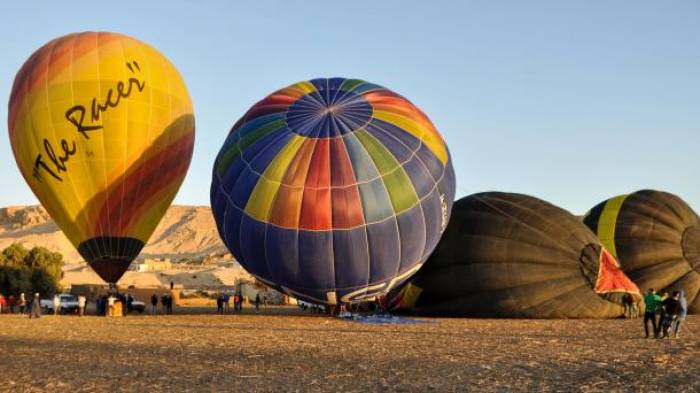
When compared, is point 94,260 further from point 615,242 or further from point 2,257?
point 2,257

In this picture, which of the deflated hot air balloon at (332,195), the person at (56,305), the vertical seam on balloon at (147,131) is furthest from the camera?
the person at (56,305)

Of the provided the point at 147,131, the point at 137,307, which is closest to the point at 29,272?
the point at 137,307

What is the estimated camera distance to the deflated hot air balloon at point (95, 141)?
25859 millimetres

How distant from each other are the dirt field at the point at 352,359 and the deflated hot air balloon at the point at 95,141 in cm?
744

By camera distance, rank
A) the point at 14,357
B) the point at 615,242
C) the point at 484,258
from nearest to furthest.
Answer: the point at 14,357 < the point at 484,258 < the point at 615,242

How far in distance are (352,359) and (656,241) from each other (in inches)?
622

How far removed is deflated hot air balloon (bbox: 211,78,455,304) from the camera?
62.0 ft

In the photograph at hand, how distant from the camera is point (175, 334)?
17.2m

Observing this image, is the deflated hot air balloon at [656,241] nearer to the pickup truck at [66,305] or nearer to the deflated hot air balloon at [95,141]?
the deflated hot air balloon at [95,141]

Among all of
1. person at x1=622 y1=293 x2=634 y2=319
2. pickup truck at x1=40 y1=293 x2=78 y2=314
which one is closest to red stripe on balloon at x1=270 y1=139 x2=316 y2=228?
person at x1=622 y1=293 x2=634 y2=319

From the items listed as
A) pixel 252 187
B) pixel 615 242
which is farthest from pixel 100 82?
pixel 615 242

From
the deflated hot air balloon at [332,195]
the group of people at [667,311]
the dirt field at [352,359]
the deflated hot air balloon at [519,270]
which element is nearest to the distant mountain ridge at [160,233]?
the deflated hot air balloon at [519,270]

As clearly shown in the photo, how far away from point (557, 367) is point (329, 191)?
8.97 m

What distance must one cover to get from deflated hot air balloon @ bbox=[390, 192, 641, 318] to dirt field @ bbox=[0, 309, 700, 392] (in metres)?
2.23
